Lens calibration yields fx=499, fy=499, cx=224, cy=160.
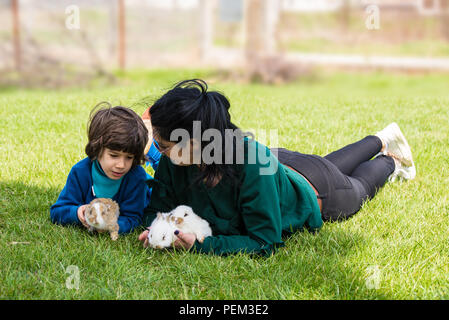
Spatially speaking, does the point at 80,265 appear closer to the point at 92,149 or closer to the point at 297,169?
the point at 92,149

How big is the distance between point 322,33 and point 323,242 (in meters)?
11.8

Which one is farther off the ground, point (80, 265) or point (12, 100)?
point (12, 100)

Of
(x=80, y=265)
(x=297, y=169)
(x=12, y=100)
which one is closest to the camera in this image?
(x=80, y=265)

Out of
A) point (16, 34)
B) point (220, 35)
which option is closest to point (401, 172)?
point (16, 34)

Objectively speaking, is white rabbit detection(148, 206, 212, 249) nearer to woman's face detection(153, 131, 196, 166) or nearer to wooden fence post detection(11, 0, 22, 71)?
woman's face detection(153, 131, 196, 166)

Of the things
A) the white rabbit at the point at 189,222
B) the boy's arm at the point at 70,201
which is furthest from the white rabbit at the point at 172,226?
the boy's arm at the point at 70,201

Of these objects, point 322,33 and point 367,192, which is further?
point 322,33

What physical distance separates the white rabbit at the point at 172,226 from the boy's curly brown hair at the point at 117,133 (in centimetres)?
43

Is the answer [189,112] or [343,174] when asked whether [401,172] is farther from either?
[189,112]

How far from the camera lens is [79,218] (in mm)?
2621

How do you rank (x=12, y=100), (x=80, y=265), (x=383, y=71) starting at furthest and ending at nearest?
(x=383, y=71) < (x=12, y=100) < (x=80, y=265)

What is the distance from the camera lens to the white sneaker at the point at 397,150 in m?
3.69

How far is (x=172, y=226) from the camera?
2352 millimetres

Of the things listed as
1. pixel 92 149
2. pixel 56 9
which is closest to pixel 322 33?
pixel 56 9
